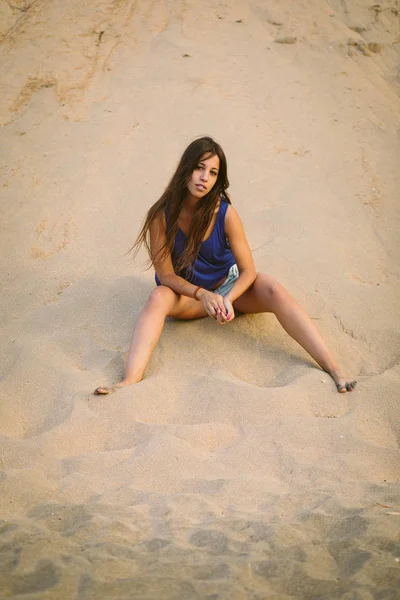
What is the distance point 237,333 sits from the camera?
3.77 metres

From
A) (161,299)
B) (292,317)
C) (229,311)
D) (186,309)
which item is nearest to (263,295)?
(292,317)

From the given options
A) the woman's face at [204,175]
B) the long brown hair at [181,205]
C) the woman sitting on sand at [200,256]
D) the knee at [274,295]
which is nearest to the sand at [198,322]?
the woman sitting on sand at [200,256]

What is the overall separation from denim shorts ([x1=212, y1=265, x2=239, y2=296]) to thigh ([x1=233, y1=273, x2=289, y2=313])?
10cm

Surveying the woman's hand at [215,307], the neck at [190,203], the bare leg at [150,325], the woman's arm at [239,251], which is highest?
the neck at [190,203]

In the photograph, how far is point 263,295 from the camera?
142 inches

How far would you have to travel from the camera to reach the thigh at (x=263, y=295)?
3.56 metres

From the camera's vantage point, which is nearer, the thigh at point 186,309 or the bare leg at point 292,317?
the bare leg at point 292,317

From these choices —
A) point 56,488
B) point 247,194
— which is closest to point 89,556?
point 56,488

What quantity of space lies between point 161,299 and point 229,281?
47 cm

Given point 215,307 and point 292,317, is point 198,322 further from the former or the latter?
point 292,317

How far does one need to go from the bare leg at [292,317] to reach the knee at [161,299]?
466 millimetres

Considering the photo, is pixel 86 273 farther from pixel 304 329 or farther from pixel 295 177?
A: pixel 295 177

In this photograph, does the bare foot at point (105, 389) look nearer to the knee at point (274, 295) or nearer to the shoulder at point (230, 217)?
the knee at point (274, 295)

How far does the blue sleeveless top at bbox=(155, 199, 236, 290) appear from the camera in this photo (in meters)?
3.55
